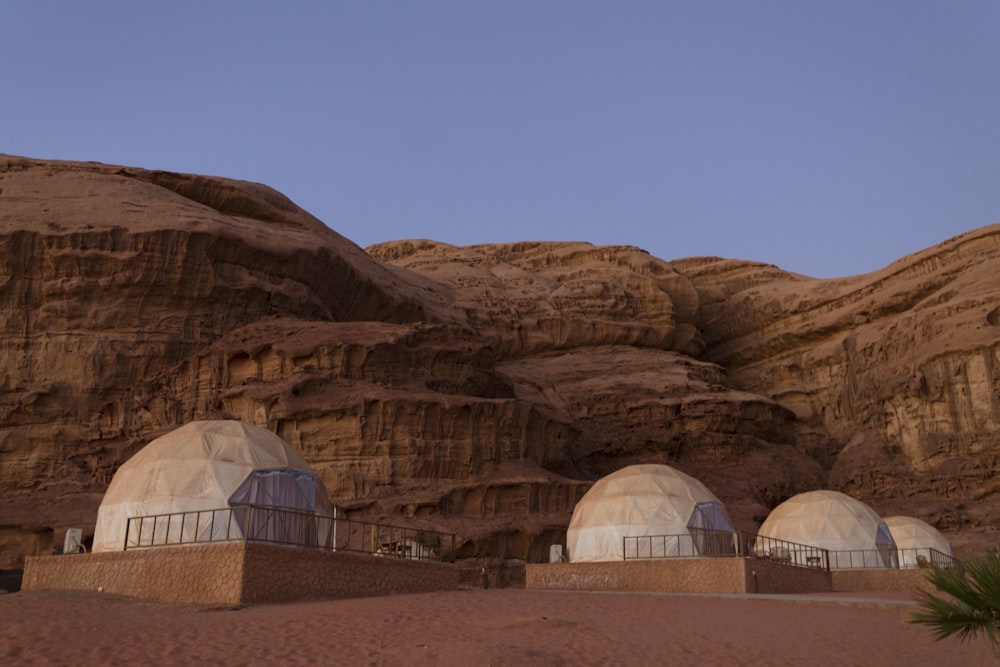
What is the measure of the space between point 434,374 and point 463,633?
2957cm

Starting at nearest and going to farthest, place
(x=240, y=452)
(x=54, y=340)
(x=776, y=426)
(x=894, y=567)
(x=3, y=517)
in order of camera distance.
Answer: (x=240, y=452)
(x=894, y=567)
(x=3, y=517)
(x=54, y=340)
(x=776, y=426)

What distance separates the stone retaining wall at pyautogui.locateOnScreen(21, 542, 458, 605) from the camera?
65.1 feet

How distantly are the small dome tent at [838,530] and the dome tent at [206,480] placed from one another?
65.9 feet

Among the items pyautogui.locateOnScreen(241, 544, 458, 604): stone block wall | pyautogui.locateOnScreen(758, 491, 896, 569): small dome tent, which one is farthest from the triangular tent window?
pyautogui.locateOnScreen(758, 491, 896, 569): small dome tent

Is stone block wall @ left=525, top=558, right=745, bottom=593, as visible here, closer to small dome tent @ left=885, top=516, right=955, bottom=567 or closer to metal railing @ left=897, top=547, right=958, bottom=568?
metal railing @ left=897, top=547, right=958, bottom=568

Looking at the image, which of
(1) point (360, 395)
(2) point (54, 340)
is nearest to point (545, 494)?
(1) point (360, 395)

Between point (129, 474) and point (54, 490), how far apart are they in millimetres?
18971

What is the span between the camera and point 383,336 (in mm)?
44156

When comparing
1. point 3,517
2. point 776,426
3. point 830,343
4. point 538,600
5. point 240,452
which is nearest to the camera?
point 538,600

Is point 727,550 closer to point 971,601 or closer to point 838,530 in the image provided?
point 838,530

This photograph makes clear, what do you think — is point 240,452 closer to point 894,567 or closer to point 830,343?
point 894,567

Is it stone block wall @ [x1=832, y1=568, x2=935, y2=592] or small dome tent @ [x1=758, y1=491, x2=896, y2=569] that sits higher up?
small dome tent @ [x1=758, y1=491, x2=896, y2=569]

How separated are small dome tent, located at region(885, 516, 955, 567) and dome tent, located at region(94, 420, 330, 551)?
25.9 metres

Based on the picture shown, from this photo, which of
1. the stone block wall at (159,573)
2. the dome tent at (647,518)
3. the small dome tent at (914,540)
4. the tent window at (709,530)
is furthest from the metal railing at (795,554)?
the stone block wall at (159,573)
